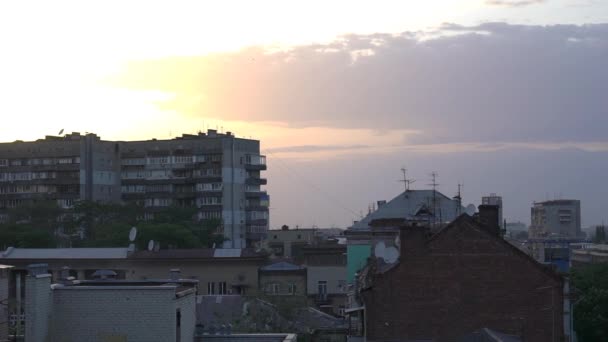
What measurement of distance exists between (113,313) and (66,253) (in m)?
62.2

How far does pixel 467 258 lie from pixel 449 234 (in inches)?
47.3

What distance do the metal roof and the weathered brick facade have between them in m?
47.3

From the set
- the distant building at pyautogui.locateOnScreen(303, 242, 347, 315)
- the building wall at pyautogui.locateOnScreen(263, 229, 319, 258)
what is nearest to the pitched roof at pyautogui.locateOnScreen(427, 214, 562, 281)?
the distant building at pyautogui.locateOnScreen(303, 242, 347, 315)

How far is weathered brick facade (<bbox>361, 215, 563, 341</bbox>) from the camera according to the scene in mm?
42188

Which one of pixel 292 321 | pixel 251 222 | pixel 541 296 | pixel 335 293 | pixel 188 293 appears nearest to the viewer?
pixel 188 293

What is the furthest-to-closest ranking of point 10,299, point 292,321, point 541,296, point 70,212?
point 70,212 → point 292,321 → point 541,296 → point 10,299

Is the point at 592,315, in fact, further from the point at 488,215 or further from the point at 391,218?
the point at 488,215

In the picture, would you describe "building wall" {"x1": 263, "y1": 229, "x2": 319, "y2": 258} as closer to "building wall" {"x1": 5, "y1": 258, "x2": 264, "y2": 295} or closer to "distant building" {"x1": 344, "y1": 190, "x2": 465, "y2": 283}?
"building wall" {"x1": 5, "y1": 258, "x2": 264, "y2": 295}

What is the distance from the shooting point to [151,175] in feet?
456

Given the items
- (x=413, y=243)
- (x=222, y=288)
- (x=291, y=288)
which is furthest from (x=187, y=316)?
(x=222, y=288)

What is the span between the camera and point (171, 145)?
456 ft

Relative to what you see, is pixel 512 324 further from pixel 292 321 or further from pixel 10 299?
pixel 10 299

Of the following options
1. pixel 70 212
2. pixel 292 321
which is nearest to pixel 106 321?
pixel 292 321

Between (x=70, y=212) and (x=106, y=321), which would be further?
(x=70, y=212)
